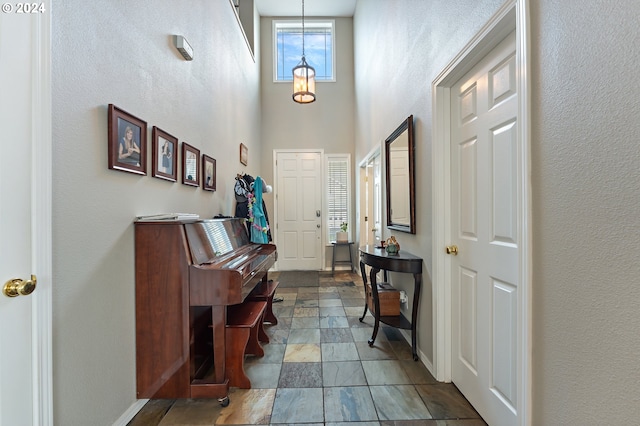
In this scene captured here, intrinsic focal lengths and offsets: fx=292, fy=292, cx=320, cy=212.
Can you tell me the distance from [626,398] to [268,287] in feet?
8.40

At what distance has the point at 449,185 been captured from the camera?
189 centimetres

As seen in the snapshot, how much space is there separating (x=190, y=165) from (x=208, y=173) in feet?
1.36

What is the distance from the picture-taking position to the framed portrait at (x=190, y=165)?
2287 mm

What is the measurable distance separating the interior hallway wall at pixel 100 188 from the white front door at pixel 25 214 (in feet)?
0.32

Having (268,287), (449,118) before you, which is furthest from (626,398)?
(268,287)

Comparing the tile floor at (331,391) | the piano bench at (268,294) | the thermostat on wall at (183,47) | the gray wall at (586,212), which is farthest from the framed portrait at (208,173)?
the gray wall at (586,212)

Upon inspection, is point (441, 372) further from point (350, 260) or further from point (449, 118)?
point (350, 260)

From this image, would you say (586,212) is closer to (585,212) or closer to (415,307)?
(585,212)

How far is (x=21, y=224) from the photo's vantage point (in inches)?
38.7

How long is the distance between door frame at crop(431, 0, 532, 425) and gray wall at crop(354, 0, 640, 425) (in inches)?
1.2

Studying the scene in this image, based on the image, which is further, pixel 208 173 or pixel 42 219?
pixel 208 173

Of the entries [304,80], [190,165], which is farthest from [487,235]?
[304,80]

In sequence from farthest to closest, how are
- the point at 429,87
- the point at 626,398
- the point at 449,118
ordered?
the point at 429,87 < the point at 449,118 < the point at 626,398

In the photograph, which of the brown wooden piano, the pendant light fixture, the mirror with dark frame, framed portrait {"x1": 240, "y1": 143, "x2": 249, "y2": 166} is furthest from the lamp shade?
the brown wooden piano
